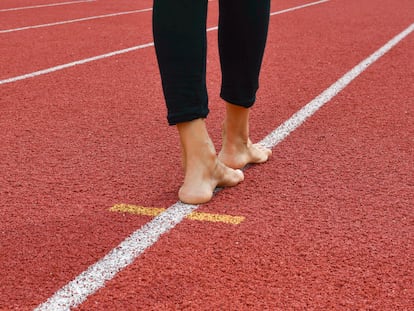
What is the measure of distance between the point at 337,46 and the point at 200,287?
165 inches

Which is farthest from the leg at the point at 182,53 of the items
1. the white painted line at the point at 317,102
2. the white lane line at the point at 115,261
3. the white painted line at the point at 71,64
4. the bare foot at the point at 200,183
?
the white painted line at the point at 71,64

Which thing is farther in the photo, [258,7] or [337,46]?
[337,46]

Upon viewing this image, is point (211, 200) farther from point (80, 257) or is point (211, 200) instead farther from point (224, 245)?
point (80, 257)

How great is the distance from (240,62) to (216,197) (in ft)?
1.57

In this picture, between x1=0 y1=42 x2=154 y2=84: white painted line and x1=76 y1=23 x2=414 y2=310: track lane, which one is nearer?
x1=76 y1=23 x2=414 y2=310: track lane

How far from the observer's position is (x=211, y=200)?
2.27 meters

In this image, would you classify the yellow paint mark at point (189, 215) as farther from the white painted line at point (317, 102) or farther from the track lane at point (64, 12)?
the track lane at point (64, 12)

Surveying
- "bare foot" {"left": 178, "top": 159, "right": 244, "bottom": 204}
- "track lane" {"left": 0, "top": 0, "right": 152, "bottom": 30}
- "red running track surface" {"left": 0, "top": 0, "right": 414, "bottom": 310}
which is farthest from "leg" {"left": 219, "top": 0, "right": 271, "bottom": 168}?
"track lane" {"left": 0, "top": 0, "right": 152, "bottom": 30}

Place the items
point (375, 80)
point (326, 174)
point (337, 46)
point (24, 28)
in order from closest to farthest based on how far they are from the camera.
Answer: point (326, 174) < point (375, 80) < point (337, 46) < point (24, 28)

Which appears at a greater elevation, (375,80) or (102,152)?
(102,152)

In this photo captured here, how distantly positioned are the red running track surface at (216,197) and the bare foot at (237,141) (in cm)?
6

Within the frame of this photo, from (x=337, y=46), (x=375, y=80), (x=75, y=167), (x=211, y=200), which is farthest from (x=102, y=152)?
(x=337, y=46)

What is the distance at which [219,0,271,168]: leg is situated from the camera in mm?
2287

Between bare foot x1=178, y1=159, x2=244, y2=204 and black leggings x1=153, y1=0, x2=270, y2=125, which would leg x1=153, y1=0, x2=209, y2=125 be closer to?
black leggings x1=153, y1=0, x2=270, y2=125
